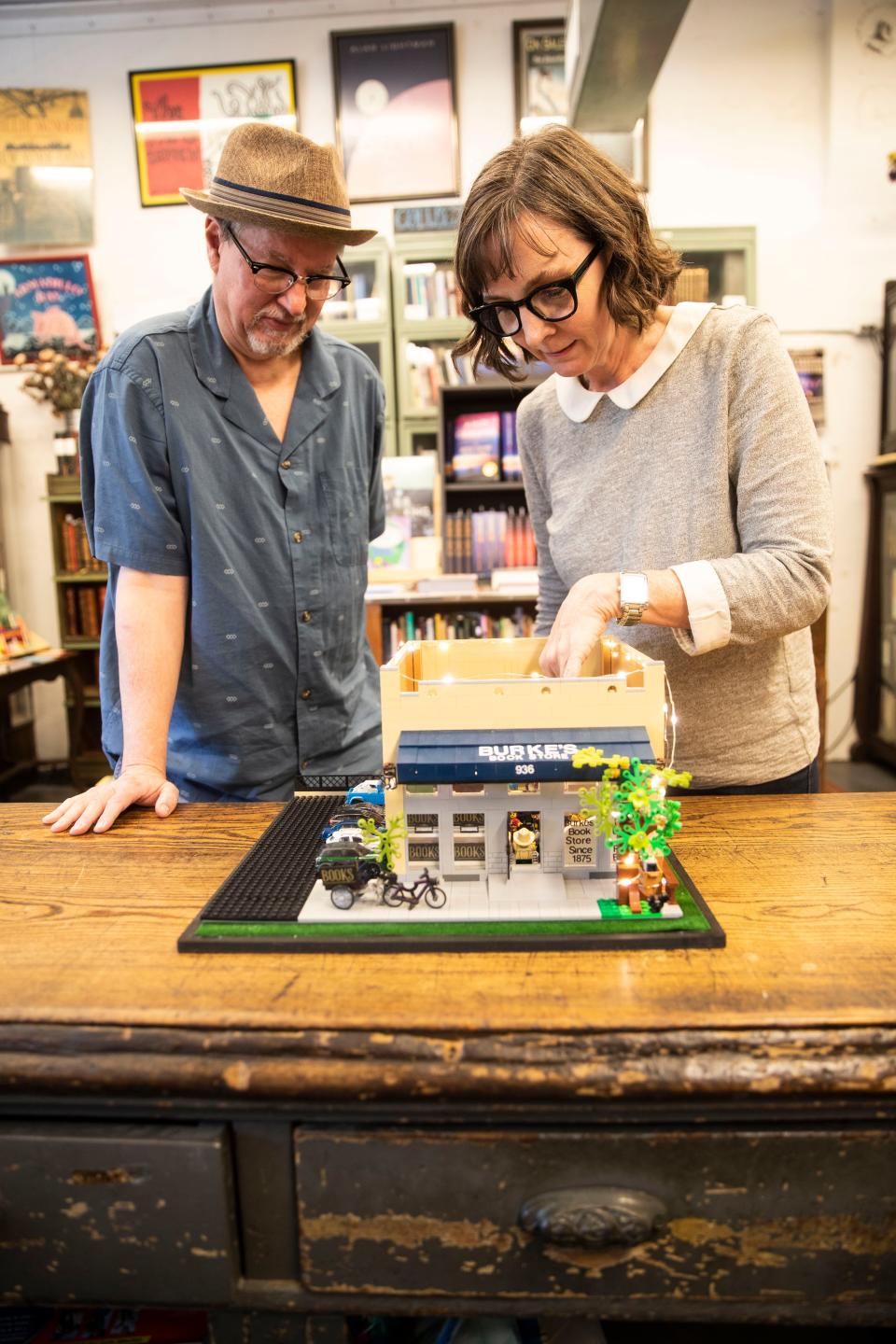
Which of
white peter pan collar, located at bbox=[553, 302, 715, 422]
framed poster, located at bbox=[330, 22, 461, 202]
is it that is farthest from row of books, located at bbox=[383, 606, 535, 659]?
white peter pan collar, located at bbox=[553, 302, 715, 422]

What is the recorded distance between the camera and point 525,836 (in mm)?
923

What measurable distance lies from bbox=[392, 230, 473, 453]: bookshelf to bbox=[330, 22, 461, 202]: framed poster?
42 centimetres

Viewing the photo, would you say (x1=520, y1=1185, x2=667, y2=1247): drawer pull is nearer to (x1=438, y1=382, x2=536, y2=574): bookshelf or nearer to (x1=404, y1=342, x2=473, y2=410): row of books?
(x1=438, y1=382, x2=536, y2=574): bookshelf

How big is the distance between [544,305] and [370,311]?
3536 millimetres

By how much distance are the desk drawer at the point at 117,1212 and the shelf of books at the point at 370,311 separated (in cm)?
400

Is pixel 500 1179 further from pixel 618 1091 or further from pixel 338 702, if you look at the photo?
pixel 338 702

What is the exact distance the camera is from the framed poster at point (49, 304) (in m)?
4.92

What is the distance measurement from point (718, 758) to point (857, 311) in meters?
4.25

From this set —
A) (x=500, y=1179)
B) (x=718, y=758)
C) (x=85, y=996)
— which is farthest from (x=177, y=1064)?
(x=718, y=758)

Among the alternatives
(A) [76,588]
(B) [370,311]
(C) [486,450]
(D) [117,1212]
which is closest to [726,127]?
(B) [370,311]

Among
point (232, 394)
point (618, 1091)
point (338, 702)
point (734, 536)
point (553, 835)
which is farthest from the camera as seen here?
point (338, 702)

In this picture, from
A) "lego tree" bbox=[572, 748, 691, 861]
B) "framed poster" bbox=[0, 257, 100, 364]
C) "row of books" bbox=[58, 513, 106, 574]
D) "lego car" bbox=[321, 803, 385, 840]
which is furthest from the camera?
"framed poster" bbox=[0, 257, 100, 364]

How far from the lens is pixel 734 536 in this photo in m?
1.26

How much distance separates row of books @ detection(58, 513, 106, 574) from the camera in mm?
4762
